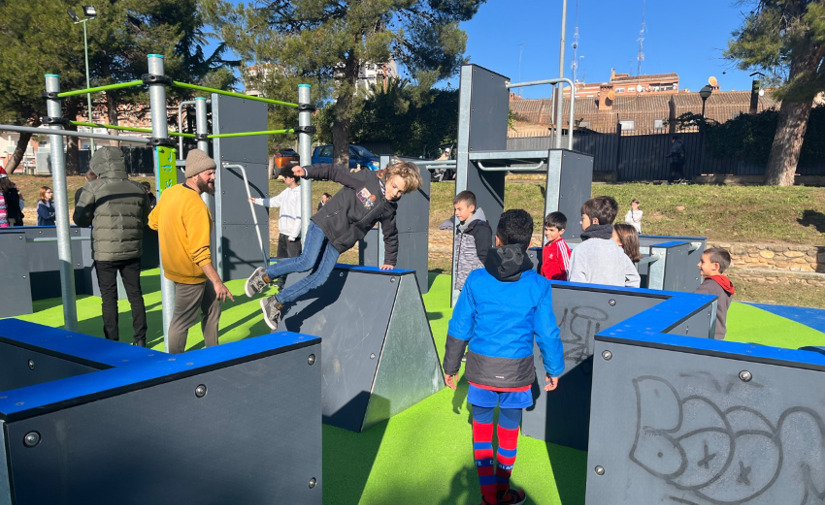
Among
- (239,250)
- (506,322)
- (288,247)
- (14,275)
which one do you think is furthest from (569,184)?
(14,275)

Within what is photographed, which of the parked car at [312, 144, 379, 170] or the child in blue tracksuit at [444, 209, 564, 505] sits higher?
the parked car at [312, 144, 379, 170]

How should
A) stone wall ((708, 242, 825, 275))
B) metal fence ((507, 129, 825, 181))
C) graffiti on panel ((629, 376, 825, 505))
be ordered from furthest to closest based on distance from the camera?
metal fence ((507, 129, 825, 181))
stone wall ((708, 242, 825, 275))
graffiti on panel ((629, 376, 825, 505))

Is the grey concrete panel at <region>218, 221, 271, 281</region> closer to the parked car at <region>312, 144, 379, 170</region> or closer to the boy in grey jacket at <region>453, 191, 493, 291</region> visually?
the boy in grey jacket at <region>453, 191, 493, 291</region>

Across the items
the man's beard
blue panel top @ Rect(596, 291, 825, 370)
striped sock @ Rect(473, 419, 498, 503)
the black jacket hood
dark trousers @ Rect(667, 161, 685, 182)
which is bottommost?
striped sock @ Rect(473, 419, 498, 503)

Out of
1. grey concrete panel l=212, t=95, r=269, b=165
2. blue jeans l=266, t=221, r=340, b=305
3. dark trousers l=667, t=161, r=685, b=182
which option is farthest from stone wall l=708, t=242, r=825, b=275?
blue jeans l=266, t=221, r=340, b=305

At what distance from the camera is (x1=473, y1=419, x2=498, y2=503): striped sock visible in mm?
2662

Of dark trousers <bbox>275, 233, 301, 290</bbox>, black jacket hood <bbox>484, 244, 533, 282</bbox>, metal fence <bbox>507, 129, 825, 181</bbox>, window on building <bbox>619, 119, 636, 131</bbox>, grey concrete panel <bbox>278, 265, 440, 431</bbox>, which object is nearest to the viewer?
black jacket hood <bbox>484, 244, 533, 282</bbox>

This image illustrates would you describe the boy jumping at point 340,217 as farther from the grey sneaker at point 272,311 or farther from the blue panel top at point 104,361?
the blue panel top at point 104,361

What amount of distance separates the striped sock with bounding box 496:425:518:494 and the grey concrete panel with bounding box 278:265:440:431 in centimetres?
113

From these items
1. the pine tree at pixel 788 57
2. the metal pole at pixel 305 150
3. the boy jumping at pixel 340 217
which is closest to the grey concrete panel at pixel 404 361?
the boy jumping at pixel 340 217

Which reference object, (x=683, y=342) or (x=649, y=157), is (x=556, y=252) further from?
(x=649, y=157)

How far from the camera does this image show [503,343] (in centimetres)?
261

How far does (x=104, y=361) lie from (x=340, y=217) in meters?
2.48

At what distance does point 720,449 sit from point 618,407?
13.5 inches
